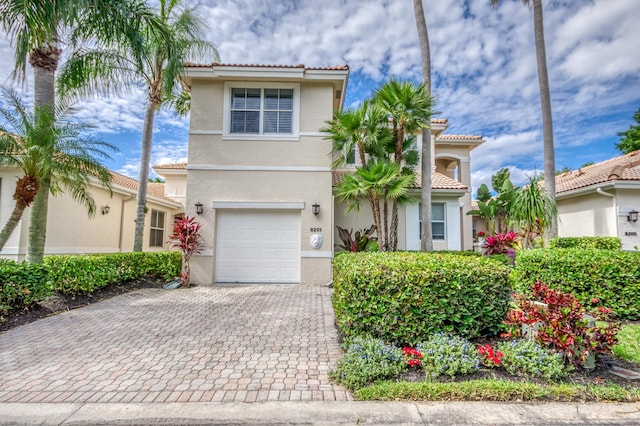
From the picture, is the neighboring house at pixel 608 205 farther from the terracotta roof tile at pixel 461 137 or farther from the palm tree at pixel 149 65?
the palm tree at pixel 149 65

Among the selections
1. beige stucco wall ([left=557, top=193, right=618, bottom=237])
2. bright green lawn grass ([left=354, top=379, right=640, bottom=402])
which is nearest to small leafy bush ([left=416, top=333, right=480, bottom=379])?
bright green lawn grass ([left=354, top=379, right=640, bottom=402])

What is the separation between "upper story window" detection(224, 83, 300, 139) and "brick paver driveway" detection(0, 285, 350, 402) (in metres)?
5.93

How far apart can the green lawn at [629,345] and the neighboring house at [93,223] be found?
40.6ft

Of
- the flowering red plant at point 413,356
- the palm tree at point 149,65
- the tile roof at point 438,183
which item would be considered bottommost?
the flowering red plant at point 413,356

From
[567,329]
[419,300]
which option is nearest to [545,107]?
[567,329]

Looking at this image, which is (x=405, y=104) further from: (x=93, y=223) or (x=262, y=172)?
(x=93, y=223)

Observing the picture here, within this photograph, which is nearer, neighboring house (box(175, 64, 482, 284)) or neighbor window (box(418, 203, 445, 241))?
neighboring house (box(175, 64, 482, 284))

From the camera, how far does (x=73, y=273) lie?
7469mm

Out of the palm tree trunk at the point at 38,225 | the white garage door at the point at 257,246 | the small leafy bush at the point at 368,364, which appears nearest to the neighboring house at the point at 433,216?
the white garage door at the point at 257,246

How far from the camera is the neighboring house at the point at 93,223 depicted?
9.62 meters

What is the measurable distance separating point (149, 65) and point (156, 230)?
27.1ft

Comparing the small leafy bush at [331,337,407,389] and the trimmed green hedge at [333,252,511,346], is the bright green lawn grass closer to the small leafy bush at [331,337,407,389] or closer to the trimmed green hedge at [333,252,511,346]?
the small leafy bush at [331,337,407,389]

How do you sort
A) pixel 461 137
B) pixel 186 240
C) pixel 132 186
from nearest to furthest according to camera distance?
pixel 186 240 → pixel 132 186 → pixel 461 137

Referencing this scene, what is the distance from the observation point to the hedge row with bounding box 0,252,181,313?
601cm
